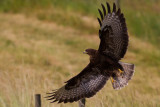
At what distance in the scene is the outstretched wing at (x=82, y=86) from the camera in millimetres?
3842

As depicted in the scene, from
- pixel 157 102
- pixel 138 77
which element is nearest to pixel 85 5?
pixel 138 77

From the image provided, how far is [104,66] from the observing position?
3.89 meters

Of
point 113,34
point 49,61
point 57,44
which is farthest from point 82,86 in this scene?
point 57,44

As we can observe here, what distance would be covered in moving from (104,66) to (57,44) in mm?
6745

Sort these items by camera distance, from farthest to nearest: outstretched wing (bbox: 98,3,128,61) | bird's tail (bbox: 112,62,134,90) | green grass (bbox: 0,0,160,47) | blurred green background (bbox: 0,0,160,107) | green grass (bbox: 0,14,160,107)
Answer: green grass (bbox: 0,0,160,47) < blurred green background (bbox: 0,0,160,107) < green grass (bbox: 0,14,160,107) < bird's tail (bbox: 112,62,134,90) < outstretched wing (bbox: 98,3,128,61)

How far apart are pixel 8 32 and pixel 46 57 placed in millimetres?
2638

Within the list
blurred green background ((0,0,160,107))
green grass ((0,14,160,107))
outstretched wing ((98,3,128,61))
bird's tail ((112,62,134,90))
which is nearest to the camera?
outstretched wing ((98,3,128,61))

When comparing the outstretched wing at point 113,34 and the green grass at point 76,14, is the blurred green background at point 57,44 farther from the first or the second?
the outstretched wing at point 113,34

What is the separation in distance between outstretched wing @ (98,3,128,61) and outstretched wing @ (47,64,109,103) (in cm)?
24

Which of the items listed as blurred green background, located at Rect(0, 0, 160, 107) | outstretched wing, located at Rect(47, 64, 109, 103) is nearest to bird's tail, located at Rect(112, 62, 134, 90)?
outstretched wing, located at Rect(47, 64, 109, 103)

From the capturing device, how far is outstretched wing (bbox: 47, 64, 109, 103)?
384cm

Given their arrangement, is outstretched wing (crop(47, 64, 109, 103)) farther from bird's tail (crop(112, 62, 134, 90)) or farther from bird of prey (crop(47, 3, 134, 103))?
bird's tail (crop(112, 62, 134, 90))

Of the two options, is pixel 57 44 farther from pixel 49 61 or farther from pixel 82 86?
pixel 82 86

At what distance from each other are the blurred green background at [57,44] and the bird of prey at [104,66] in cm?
42
